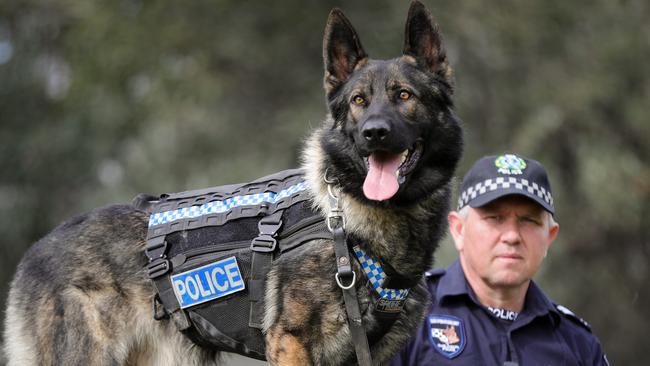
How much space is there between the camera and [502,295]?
13.5 ft

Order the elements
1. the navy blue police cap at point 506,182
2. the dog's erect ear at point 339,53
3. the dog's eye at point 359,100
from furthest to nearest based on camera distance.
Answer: the navy blue police cap at point 506,182 → the dog's erect ear at point 339,53 → the dog's eye at point 359,100

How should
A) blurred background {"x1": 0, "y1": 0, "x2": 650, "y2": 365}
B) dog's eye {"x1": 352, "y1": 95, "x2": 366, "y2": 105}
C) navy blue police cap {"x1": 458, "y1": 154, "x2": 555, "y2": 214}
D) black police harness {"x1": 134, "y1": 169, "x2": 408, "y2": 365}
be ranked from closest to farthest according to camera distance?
black police harness {"x1": 134, "y1": 169, "x2": 408, "y2": 365} → dog's eye {"x1": 352, "y1": 95, "x2": 366, "y2": 105} → navy blue police cap {"x1": 458, "y1": 154, "x2": 555, "y2": 214} → blurred background {"x1": 0, "y1": 0, "x2": 650, "y2": 365}

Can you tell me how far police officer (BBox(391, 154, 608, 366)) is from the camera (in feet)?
12.9

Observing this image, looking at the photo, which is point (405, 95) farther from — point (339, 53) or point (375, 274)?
point (375, 274)

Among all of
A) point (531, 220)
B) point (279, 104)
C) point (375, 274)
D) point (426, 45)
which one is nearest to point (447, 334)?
point (531, 220)

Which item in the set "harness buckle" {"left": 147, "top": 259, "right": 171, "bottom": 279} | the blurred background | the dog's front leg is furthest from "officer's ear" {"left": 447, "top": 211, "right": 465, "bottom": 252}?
the blurred background

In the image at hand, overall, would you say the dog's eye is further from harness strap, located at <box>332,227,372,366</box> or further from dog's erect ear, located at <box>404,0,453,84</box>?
harness strap, located at <box>332,227,372,366</box>

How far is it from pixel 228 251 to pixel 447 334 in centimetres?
132

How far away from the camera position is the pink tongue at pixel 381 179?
322cm

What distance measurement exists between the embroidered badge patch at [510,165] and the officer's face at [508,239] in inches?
5.3

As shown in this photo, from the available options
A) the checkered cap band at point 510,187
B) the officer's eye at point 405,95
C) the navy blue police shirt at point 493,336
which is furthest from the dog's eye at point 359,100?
the navy blue police shirt at point 493,336

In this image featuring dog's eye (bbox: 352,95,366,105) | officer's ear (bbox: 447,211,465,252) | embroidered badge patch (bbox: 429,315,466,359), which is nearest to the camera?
dog's eye (bbox: 352,95,366,105)

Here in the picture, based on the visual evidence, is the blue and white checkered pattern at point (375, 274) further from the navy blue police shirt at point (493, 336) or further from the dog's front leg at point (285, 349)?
the navy blue police shirt at point (493, 336)

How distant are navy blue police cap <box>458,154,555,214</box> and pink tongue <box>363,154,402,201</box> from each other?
2.64 feet
